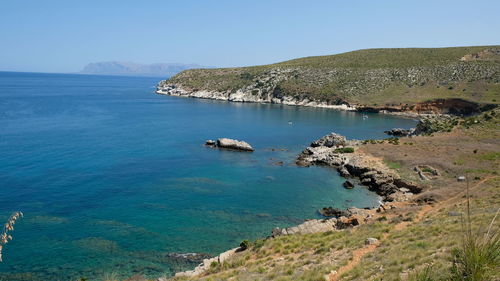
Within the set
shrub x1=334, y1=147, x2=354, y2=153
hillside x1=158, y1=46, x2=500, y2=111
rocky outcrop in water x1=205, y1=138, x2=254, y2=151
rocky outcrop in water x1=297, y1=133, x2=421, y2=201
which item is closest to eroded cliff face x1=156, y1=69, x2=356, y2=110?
hillside x1=158, y1=46, x2=500, y2=111

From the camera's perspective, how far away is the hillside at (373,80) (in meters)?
116

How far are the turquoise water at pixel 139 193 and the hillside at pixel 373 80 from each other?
45.6 metres

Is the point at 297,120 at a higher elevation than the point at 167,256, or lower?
higher

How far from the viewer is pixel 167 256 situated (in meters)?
28.0

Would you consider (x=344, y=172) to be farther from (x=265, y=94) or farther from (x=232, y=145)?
(x=265, y=94)

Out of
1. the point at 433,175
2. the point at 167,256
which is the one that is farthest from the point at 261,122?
the point at 167,256

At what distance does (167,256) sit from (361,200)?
23.2 metres

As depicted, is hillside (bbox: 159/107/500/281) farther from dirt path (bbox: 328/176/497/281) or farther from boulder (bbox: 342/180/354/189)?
boulder (bbox: 342/180/354/189)

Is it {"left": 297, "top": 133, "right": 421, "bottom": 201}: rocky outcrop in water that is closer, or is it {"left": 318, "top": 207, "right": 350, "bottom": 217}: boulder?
{"left": 318, "top": 207, "right": 350, "bottom": 217}: boulder

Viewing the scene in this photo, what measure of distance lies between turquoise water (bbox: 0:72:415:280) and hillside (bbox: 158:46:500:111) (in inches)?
1795

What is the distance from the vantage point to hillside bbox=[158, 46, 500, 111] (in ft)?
381

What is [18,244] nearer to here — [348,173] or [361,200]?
[361,200]

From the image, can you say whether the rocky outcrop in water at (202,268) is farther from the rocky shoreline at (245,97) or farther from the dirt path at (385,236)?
the rocky shoreline at (245,97)

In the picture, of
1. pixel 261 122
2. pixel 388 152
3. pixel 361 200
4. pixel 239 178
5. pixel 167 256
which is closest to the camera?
pixel 167 256
